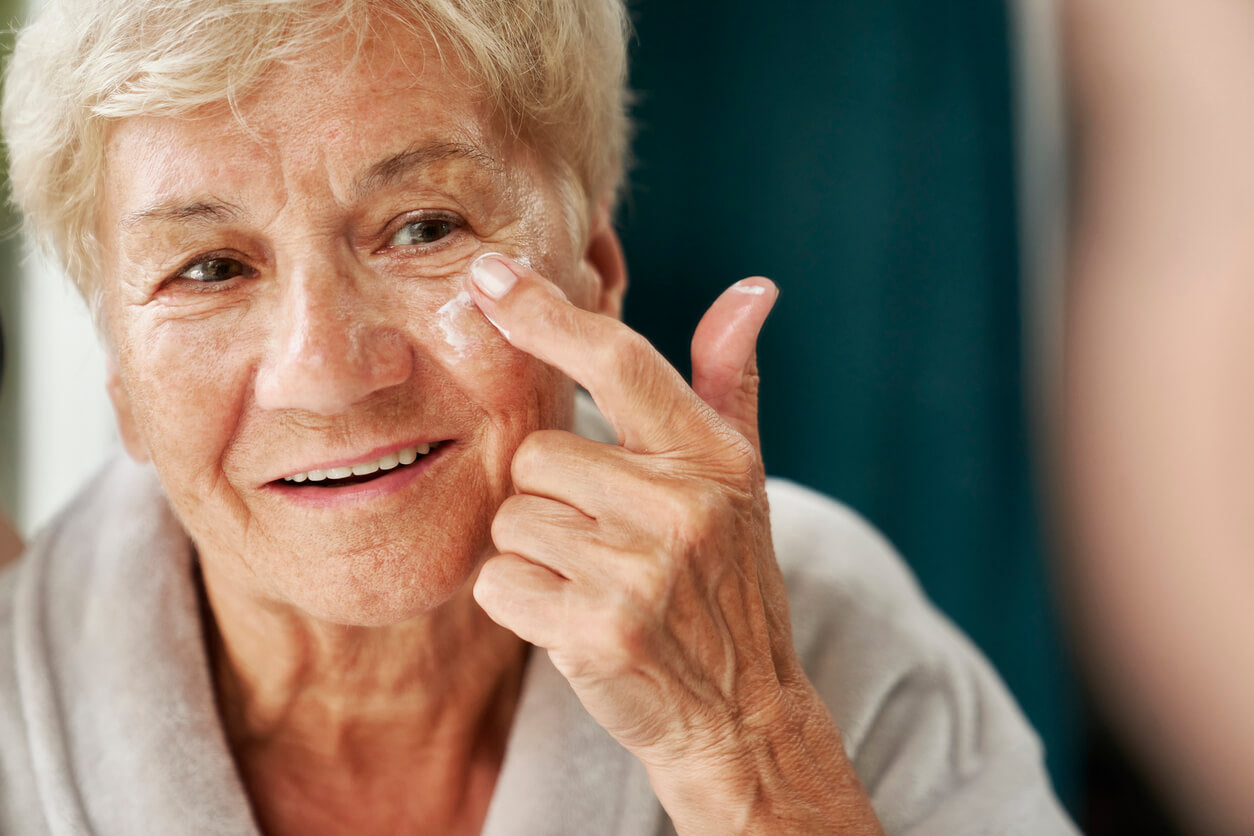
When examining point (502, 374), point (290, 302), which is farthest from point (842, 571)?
point (290, 302)

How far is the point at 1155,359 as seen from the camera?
1.90m

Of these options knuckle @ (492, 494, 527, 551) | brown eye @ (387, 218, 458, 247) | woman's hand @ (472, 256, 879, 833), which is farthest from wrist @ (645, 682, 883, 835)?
brown eye @ (387, 218, 458, 247)

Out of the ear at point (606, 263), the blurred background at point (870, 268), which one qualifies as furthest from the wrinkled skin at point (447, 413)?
the blurred background at point (870, 268)

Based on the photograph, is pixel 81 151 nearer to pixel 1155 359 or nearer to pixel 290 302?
pixel 290 302

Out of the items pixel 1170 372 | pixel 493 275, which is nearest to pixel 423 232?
pixel 493 275

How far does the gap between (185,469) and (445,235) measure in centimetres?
38

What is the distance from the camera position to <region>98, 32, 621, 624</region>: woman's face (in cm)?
106

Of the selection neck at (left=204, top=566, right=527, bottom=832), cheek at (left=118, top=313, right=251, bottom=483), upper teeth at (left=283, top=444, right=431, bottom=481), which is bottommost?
neck at (left=204, top=566, right=527, bottom=832)

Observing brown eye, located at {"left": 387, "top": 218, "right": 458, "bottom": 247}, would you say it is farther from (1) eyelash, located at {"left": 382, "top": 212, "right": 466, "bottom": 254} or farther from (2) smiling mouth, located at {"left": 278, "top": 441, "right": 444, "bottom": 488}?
(2) smiling mouth, located at {"left": 278, "top": 441, "right": 444, "bottom": 488}

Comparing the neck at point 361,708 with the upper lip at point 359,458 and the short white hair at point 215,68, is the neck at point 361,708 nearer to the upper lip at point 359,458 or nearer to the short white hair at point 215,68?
the upper lip at point 359,458

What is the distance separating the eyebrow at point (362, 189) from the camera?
1.07 m

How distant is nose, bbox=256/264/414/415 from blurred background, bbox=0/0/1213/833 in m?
1.14

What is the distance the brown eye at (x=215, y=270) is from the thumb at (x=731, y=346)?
50 centimetres

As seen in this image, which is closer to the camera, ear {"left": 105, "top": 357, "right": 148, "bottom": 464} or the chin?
the chin
